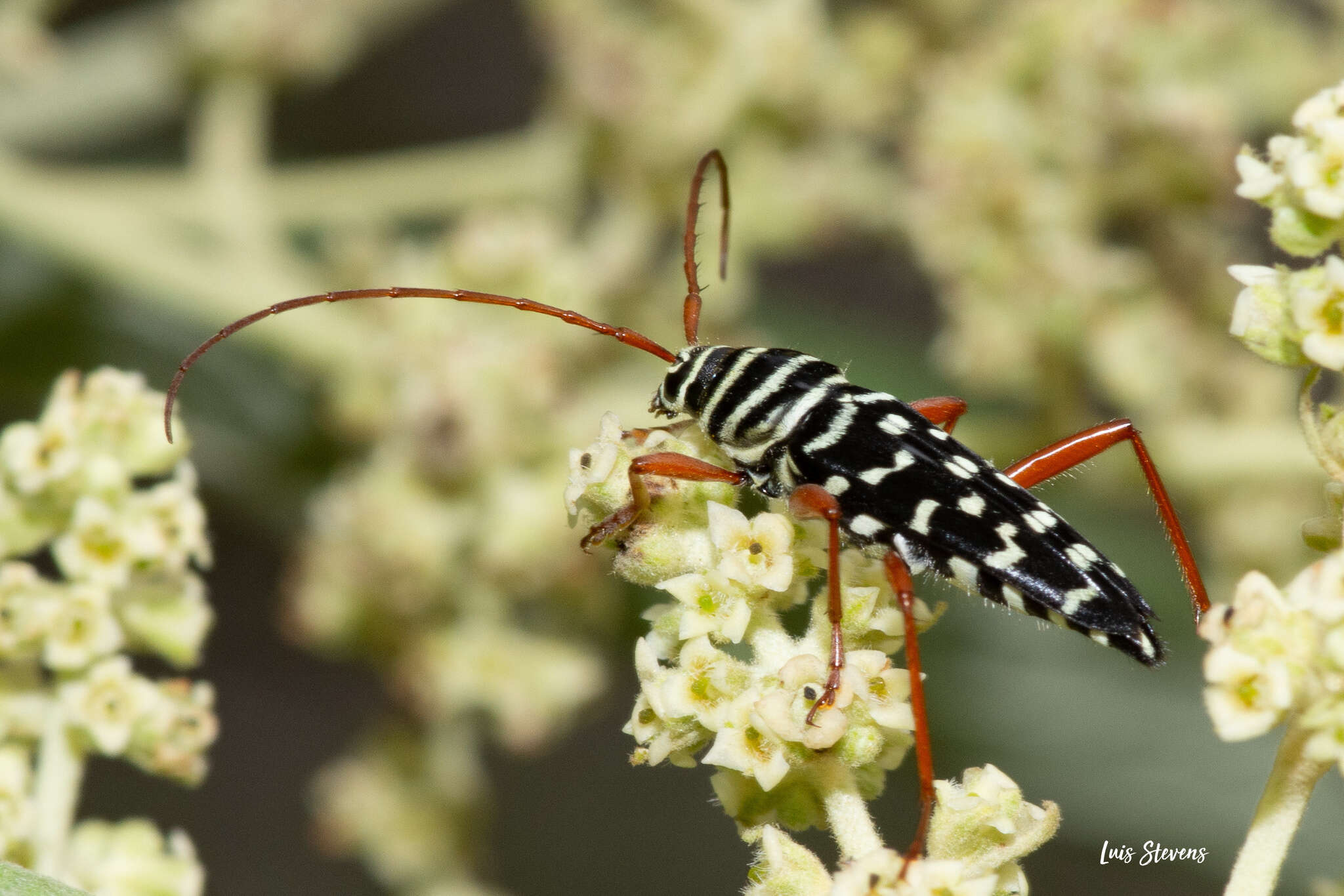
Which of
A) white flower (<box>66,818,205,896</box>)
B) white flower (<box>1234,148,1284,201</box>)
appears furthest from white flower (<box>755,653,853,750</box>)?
white flower (<box>66,818,205,896</box>)

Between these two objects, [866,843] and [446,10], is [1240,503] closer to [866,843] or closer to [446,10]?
[866,843]

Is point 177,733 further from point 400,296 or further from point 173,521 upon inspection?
point 400,296

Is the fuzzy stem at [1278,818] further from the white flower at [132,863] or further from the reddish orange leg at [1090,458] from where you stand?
the white flower at [132,863]

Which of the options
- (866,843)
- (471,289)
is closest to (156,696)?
(866,843)

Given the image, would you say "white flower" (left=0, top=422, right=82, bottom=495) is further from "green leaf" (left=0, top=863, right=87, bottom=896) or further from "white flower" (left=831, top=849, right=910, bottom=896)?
"white flower" (left=831, top=849, right=910, bottom=896)

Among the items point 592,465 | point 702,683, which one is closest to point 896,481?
point 592,465

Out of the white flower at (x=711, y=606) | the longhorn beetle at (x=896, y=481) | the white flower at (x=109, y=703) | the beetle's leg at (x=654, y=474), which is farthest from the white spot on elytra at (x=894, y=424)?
the white flower at (x=109, y=703)
